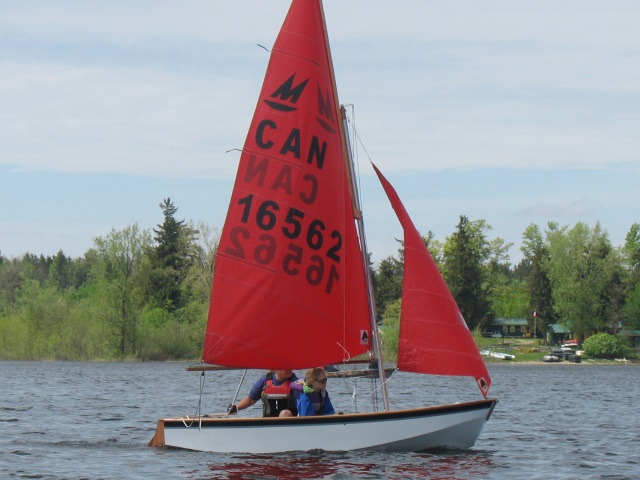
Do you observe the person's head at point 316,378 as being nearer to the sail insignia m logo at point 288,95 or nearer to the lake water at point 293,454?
the lake water at point 293,454

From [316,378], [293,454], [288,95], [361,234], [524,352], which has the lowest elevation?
[293,454]

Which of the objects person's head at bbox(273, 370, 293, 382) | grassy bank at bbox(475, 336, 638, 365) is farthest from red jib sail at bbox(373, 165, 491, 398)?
grassy bank at bbox(475, 336, 638, 365)

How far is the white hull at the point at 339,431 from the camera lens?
2183cm

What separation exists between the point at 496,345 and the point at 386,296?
13.6 metres

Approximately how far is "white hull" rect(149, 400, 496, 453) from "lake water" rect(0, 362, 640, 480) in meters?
0.25

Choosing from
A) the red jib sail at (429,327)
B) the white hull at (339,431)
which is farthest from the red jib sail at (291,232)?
the white hull at (339,431)

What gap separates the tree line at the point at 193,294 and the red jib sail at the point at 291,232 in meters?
61.9

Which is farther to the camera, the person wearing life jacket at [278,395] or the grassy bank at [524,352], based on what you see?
the grassy bank at [524,352]

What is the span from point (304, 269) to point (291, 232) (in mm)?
775

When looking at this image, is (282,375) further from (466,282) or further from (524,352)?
(524,352)

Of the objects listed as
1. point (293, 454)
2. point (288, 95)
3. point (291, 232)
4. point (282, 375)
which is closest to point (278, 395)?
point (282, 375)

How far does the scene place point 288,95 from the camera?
22609 millimetres

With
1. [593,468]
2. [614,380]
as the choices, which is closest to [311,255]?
[593,468]

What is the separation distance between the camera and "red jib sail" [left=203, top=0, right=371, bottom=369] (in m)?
22.6
